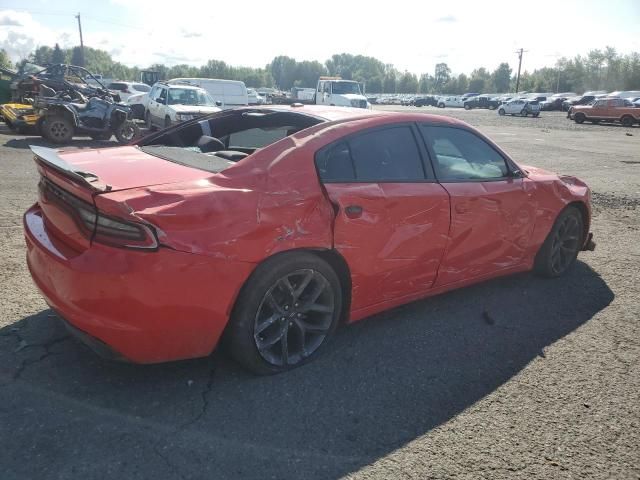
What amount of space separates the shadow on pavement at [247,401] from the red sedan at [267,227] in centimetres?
25

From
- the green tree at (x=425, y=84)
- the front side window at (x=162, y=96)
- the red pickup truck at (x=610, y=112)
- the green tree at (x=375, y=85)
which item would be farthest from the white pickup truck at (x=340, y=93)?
the green tree at (x=425, y=84)

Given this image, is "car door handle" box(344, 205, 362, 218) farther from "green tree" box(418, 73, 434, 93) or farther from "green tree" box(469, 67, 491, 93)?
"green tree" box(418, 73, 434, 93)

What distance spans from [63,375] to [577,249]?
441cm

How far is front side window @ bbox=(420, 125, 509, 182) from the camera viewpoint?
3658 millimetres

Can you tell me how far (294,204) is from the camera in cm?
282

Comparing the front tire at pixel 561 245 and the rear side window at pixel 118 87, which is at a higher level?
the rear side window at pixel 118 87

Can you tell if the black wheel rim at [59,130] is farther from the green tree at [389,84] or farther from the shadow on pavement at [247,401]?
the green tree at [389,84]

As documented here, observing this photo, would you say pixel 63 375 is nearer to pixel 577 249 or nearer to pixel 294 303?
pixel 294 303

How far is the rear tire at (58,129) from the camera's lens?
12.5 metres

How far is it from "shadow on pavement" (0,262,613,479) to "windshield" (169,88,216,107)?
12912 mm

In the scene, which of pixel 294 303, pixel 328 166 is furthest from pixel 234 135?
pixel 294 303

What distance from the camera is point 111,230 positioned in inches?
96.0

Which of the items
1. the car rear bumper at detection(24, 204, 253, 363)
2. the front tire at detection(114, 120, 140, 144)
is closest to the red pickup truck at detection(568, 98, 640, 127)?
the front tire at detection(114, 120, 140, 144)

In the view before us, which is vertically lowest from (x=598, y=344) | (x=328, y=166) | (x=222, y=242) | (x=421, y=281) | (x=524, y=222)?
(x=598, y=344)
